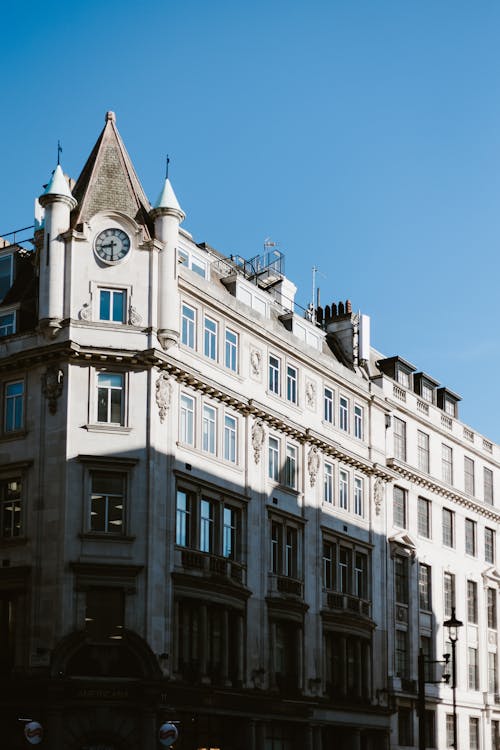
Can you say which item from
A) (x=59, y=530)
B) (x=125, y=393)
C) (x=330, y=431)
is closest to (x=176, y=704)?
(x=59, y=530)

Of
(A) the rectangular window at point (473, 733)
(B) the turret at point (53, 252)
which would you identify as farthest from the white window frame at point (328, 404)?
(A) the rectangular window at point (473, 733)

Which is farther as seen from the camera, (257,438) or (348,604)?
(348,604)

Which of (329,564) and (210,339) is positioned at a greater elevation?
(210,339)

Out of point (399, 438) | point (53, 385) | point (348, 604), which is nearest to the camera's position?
point (53, 385)

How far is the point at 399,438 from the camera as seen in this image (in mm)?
69938

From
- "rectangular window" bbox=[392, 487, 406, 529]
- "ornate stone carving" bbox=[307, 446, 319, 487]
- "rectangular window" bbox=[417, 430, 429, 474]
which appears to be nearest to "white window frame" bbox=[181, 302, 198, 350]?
"ornate stone carving" bbox=[307, 446, 319, 487]

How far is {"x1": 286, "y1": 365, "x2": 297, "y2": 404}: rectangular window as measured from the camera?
60250 mm

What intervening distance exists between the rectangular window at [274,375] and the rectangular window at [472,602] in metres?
22.6

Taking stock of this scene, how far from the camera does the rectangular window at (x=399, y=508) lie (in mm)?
68562

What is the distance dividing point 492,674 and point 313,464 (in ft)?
74.9

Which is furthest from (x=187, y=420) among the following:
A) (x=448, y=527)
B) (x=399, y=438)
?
(x=448, y=527)

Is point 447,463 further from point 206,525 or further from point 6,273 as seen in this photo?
point 6,273

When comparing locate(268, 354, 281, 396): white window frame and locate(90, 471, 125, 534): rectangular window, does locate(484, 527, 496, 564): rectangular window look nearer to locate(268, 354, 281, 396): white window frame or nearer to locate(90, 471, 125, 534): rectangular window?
locate(268, 354, 281, 396): white window frame

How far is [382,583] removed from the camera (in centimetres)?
6556
